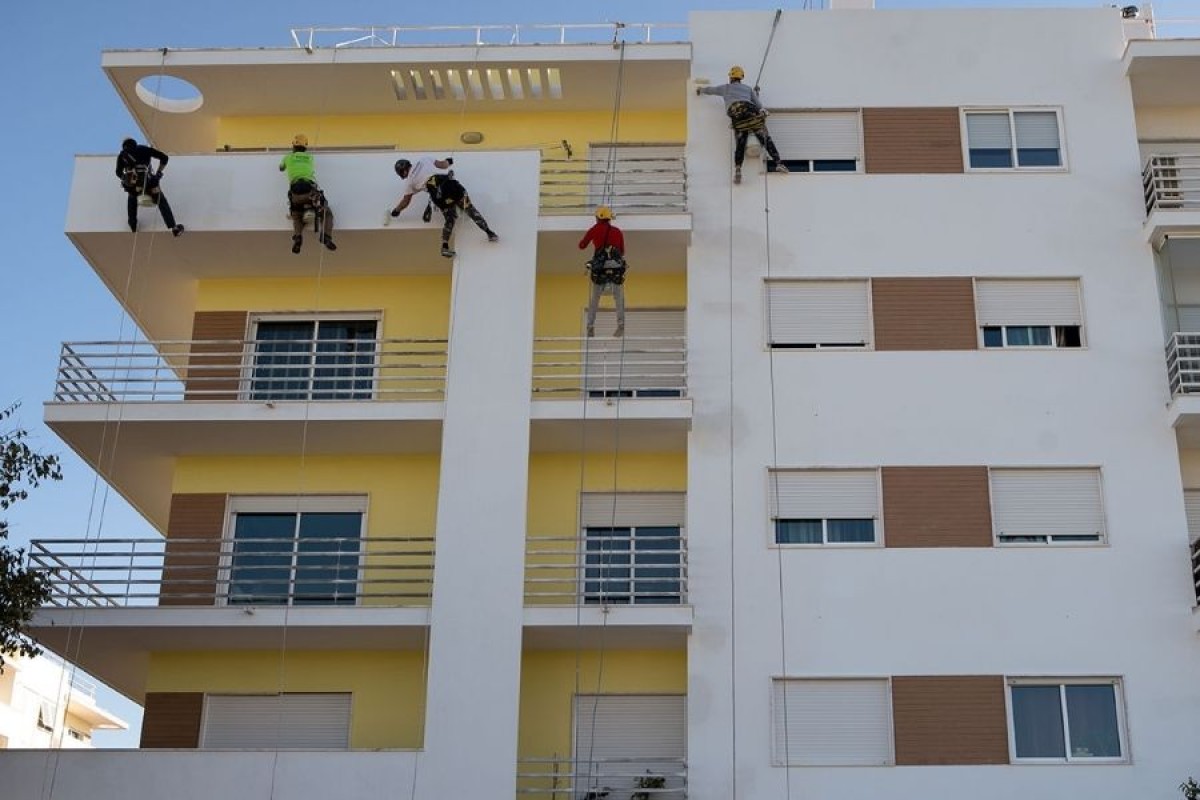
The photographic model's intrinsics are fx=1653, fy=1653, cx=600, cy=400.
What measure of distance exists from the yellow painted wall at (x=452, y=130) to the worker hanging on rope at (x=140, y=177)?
298 cm

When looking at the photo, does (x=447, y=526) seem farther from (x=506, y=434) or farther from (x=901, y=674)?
(x=901, y=674)

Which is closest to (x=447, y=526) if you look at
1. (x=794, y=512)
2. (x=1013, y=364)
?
(x=794, y=512)

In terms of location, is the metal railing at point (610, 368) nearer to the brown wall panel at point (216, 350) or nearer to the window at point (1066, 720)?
the brown wall panel at point (216, 350)

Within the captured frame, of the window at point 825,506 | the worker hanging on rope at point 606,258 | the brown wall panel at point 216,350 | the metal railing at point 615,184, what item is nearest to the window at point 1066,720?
the window at point 825,506

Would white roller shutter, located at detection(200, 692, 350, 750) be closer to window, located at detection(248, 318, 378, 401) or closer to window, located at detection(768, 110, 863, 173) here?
window, located at detection(248, 318, 378, 401)

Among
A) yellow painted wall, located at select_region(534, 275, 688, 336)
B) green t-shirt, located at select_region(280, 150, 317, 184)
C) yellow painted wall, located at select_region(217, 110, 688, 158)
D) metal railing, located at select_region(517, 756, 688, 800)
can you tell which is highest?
yellow painted wall, located at select_region(217, 110, 688, 158)

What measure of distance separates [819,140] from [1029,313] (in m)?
3.87

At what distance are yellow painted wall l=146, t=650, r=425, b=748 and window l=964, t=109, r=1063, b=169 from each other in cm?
1049

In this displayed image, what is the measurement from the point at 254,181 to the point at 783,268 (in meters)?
7.42

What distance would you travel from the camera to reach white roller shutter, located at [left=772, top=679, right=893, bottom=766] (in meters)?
20.0

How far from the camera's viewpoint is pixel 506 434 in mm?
21250

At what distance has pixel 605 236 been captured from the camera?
21594mm

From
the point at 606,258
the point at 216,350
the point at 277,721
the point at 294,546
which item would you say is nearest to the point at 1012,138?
the point at 606,258

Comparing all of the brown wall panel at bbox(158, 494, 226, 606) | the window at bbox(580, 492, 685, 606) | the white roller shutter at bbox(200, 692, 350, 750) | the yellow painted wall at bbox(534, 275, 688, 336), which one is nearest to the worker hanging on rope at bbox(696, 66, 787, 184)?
the yellow painted wall at bbox(534, 275, 688, 336)
